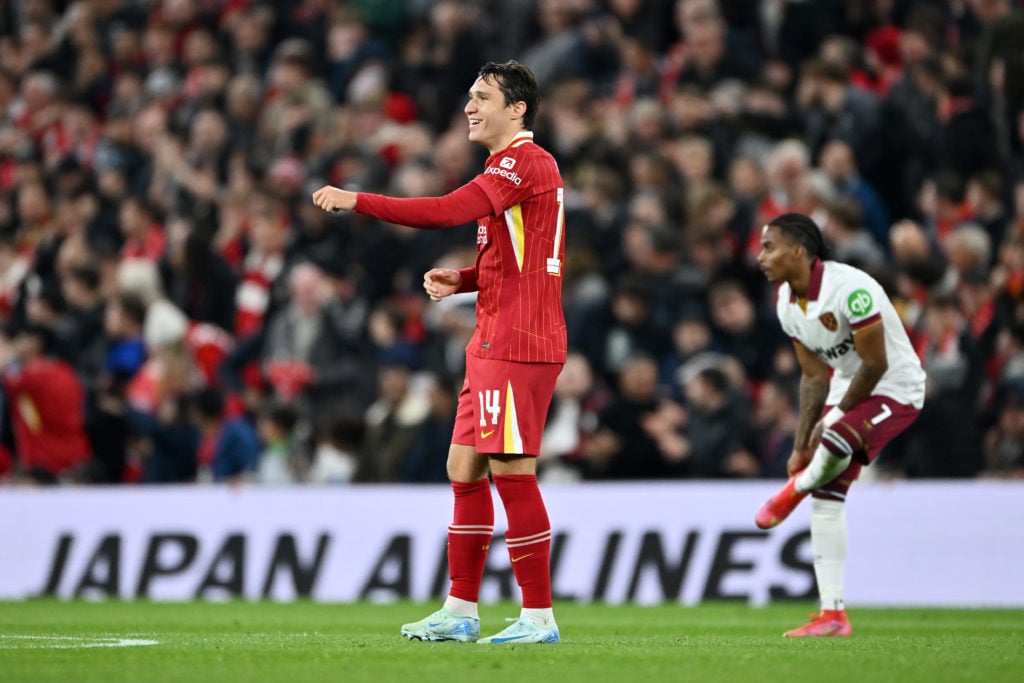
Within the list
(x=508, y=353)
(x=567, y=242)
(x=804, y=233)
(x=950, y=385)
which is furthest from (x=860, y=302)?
(x=567, y=242)

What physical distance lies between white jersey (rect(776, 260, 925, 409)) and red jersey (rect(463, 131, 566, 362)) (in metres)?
2.02

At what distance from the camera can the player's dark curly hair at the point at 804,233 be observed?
Result: 923 cm

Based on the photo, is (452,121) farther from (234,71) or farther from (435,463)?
(435,463)

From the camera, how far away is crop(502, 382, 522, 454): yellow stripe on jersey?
24.7 ft

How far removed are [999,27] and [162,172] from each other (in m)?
9.62

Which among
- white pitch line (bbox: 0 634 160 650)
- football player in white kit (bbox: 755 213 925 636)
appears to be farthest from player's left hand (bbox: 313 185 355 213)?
football player in white kit (bbox: 755 213 925 636)

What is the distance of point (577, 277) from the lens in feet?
48.6

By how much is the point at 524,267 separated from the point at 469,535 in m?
1.29

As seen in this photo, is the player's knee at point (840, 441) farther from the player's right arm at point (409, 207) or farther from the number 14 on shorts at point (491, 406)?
the player's right arm at point (409, 207)

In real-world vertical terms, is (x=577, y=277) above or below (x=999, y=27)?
below

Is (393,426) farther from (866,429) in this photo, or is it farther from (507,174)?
(507,174)

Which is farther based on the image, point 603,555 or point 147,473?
point 147,473

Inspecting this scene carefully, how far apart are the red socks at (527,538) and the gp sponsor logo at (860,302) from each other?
2.33 m

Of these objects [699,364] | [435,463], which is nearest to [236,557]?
[435,463]
